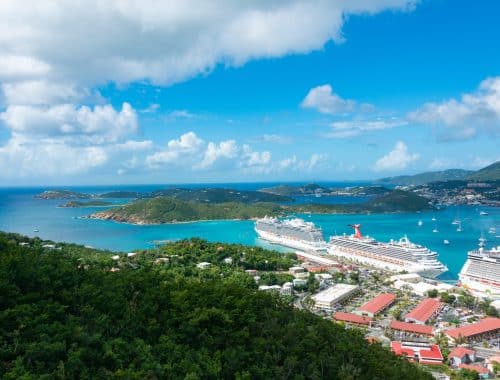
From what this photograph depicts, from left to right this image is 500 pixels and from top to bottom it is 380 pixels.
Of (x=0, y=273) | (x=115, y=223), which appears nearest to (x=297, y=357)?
(x=0, y=273)

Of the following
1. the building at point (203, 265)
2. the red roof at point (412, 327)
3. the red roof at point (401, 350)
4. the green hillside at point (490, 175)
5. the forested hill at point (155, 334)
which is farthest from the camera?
the green hillside at point (490, 175)

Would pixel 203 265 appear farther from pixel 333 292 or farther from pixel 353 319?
pixel 353 319

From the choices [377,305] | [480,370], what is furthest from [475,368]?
[377,305]

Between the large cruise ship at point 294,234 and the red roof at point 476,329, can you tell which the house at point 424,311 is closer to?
the red roof at point 476,329

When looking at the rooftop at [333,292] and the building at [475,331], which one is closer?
the building at [475,331]

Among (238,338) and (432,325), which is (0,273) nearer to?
(238,338)

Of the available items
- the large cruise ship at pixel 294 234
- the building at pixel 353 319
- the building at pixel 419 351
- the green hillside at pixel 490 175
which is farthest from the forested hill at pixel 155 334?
the green hillside at pixel 490 175
